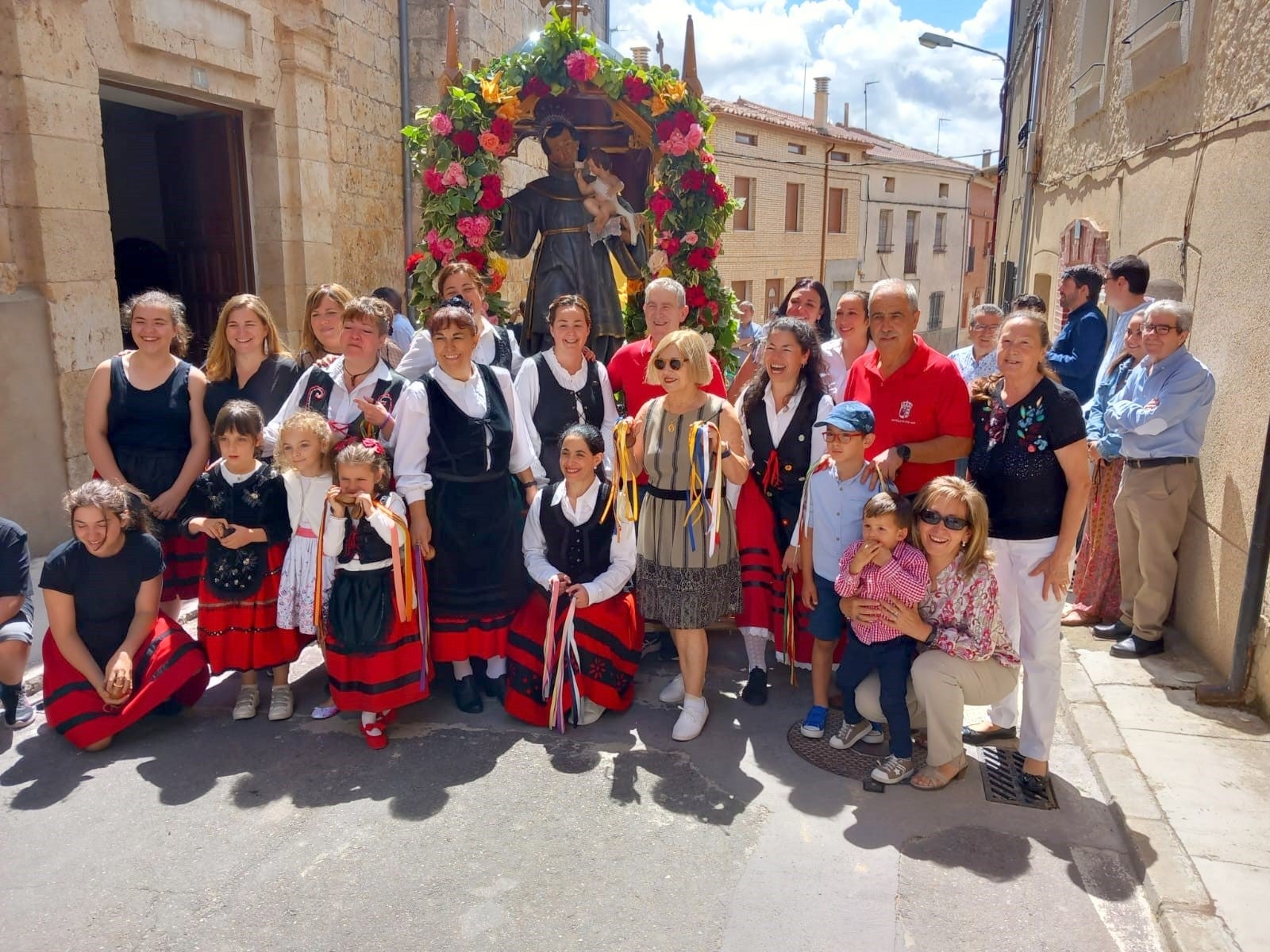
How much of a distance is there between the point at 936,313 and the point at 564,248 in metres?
34.2

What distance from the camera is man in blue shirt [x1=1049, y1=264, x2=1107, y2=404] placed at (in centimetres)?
538

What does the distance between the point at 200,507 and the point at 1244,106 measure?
5.11m

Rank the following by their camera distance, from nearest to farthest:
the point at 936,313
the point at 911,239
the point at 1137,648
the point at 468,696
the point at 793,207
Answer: the point at 468,696 < the point at 1137,648 < the point at 793,207 < the point at 911,239 < the point at 936,313

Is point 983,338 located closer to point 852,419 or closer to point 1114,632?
point 1114,632

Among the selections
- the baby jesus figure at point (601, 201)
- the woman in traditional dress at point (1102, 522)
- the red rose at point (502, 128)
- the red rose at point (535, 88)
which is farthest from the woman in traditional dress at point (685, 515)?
the red rose at point (535, 88)

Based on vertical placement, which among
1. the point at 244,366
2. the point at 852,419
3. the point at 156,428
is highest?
the point at 244,366

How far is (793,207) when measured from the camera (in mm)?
28141

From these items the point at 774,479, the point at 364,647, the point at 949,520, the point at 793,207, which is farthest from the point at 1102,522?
the point at 793,207

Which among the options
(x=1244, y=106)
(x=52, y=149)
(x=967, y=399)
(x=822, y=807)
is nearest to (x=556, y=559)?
(x=822, y=807)

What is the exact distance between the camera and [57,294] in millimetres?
5711

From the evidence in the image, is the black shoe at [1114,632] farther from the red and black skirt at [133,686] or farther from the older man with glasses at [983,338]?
the red and black skirt at [133,686]

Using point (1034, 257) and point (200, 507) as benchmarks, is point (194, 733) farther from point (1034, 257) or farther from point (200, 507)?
point (1034, 257)

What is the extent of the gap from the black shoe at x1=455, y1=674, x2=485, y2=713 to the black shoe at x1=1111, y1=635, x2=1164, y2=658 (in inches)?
121

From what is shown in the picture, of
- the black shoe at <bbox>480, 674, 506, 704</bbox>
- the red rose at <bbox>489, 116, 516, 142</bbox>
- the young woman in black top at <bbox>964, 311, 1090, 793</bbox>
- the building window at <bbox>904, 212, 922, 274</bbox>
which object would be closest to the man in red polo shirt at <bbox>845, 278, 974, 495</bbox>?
Result: the young woman in black top at <bbox>964, 311, 1090, 793</bbox>
